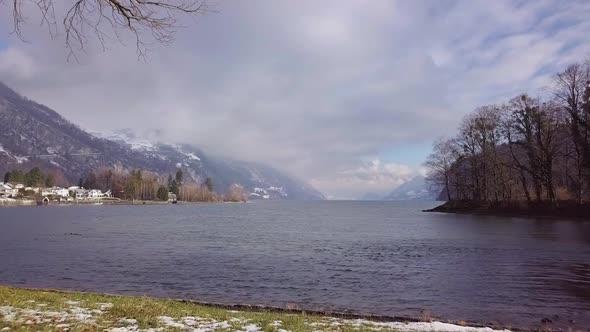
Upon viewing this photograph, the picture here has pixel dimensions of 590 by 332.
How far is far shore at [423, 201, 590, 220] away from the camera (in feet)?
237

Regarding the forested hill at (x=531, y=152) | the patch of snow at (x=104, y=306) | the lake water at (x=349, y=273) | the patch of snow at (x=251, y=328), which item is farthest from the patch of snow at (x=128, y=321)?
the forested hill at (x=531, y=152)

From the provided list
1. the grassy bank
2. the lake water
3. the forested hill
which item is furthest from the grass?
the forested hill

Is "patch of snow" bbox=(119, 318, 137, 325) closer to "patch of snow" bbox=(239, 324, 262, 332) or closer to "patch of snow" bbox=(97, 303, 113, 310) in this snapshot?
"patch of snow" bbox=(97, 303, 113, 310)

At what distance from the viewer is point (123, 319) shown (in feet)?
40.3

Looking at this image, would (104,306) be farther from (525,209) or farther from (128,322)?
(525,209)

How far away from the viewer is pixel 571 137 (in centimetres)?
7144

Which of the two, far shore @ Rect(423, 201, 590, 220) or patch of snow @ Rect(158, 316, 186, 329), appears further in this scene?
far shore @ Rect(423, 201, 590, 220)

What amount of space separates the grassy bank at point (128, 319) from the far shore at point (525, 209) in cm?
6927

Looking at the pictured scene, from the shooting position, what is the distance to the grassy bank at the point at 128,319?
11.4 metres

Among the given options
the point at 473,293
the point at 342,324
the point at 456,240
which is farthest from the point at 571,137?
the point at 342,324

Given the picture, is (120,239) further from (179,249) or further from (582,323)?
(582,323)

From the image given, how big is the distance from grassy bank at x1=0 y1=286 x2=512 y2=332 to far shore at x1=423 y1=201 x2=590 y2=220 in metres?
69.3

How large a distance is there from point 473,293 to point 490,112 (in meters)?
75.2

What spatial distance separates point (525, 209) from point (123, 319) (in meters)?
90.2
